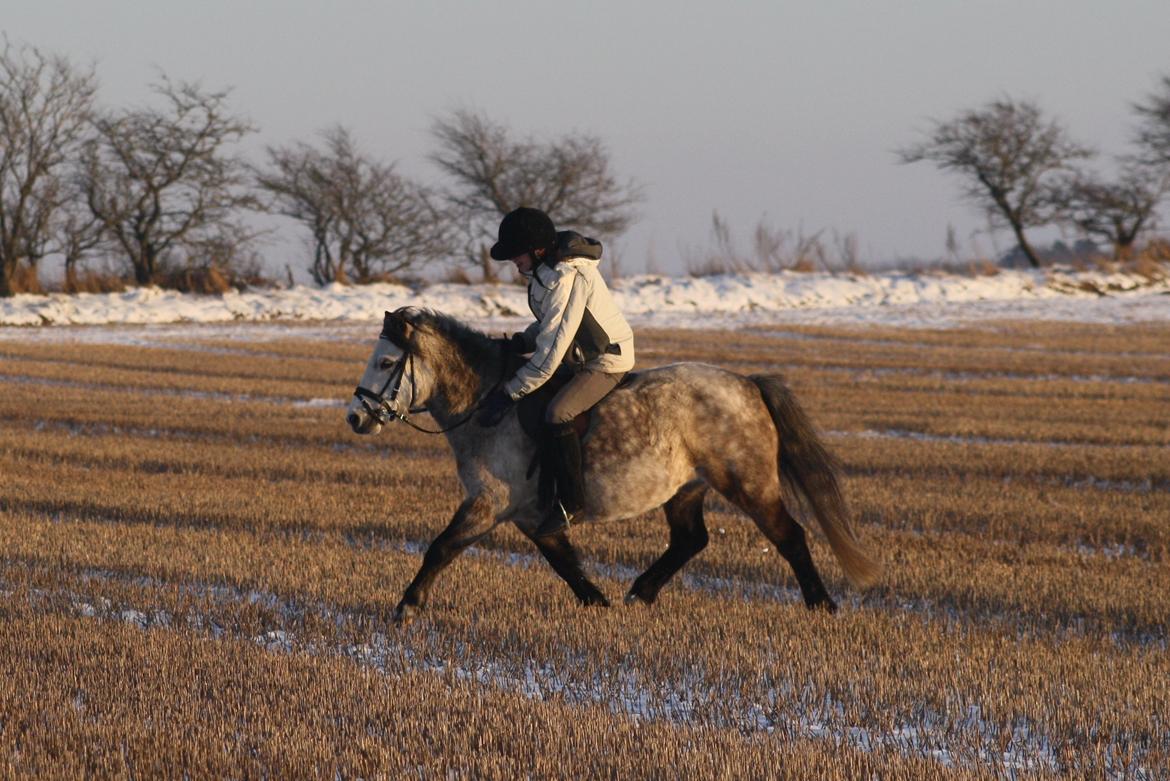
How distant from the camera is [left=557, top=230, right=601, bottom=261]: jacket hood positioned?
693cm

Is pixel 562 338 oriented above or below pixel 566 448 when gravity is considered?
above

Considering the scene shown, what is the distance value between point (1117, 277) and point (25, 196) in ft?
131

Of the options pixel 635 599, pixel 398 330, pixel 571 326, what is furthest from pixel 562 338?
pixel 635 599

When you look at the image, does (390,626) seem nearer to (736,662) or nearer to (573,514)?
(573,514)

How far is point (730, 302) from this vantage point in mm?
44844

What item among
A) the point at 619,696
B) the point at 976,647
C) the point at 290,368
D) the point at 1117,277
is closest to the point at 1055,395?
the point at 290,368

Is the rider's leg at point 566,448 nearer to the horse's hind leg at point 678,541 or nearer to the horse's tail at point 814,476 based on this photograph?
the horse's hind leg at point 678,541

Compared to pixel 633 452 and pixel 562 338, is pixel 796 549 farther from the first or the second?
pixel 562 338

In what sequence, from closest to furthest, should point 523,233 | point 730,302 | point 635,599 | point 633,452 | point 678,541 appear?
point 523,233
point 633,452
point 635,599
point 678,541
point 730,302

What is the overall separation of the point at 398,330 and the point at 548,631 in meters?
1.79

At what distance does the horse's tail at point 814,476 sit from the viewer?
298 inches

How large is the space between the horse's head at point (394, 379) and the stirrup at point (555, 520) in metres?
0.91

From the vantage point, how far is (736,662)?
19.8ft

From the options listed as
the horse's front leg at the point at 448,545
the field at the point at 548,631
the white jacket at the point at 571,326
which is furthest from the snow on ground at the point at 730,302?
the horse's front leg at the point at 448,545
